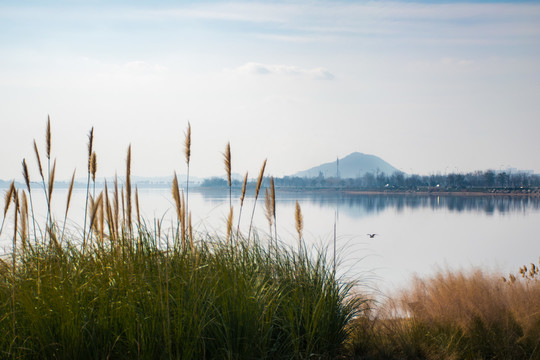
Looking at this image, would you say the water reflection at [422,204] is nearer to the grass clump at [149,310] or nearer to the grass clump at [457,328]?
the grass clump at [457,328]

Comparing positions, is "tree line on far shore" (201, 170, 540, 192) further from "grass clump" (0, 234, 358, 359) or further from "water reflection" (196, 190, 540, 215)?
"grass clump" (0, 234, 358, 359)

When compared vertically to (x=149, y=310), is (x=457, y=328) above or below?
below

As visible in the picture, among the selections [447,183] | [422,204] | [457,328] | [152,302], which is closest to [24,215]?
[152,302]

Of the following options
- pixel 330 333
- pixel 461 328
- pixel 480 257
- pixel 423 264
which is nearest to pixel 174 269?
pixel 330 333

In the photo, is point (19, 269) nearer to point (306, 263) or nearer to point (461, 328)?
point (306, 263)

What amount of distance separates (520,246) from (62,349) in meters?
37.1

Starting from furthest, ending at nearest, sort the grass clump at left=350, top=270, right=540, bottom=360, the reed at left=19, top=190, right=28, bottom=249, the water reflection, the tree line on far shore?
the tree line on far shore → the water reflection → the grass clump at left=350, top=270, right=540, bottom=360 → the reed at left=19, top=190, right=28, bottom=249

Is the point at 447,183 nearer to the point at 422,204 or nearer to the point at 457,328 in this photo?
the point at 422,204

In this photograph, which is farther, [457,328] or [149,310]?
[457,328]

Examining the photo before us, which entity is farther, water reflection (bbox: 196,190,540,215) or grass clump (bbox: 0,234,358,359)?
water reflection (bbox: 196,190,540,215)

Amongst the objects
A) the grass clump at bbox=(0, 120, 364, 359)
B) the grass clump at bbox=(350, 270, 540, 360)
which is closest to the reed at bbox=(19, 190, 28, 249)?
the grass clump at bbox=(0, 120, 364, 359)

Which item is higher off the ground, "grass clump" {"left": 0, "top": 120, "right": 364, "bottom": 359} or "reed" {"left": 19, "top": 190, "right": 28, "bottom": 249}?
"reed" {"left": 19, "top": 190, "right": 28, "bottom": 249}

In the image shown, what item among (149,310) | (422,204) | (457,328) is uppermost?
(149,310)

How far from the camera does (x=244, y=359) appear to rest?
3.52 metres
